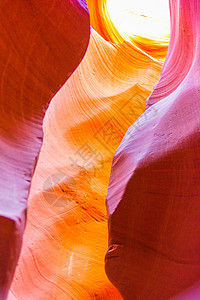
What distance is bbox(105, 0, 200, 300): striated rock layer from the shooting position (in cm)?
104

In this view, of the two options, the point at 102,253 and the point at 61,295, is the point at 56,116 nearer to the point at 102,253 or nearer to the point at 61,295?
the point at 102,253

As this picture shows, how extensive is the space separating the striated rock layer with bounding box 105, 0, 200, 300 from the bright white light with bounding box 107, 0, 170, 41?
Result: 5.67ft

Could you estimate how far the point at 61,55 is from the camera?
104cm

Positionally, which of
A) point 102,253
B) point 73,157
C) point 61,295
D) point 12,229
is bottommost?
point 61,295

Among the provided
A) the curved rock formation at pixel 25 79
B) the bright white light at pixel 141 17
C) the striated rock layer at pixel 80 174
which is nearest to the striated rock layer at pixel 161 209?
the curved rock formation at pixel 25 79

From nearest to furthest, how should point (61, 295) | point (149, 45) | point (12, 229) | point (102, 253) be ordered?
point (12, 229) → point (61, 295) → point (102, 253) → point (149, 45)

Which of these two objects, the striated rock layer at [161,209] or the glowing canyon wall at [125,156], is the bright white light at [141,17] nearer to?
the glowing canyon wall at [125,156]

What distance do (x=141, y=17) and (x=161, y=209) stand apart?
234 centimetres

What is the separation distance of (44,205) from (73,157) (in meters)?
0.35

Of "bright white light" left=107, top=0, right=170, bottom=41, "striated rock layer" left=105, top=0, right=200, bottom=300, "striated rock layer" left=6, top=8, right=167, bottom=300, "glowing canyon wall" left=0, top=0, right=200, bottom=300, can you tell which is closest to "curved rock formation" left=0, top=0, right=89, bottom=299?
"glowing canyon wall" left=0, top=0, right=200, bottom=300

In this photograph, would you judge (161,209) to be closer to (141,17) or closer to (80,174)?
(80,174)

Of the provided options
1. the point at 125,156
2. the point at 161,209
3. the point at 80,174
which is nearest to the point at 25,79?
the point at 125,156

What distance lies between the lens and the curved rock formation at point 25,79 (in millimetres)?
704

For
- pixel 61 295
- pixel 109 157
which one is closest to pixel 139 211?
pixel 61 295
